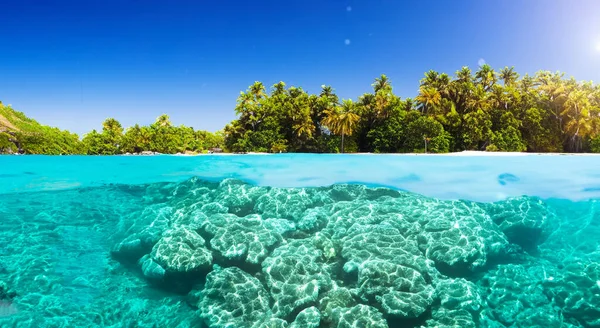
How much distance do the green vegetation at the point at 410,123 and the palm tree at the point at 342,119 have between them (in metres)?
0.10

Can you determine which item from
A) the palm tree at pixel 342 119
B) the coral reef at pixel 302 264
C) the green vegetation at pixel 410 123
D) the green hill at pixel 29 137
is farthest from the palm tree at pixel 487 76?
the green hill at pixel 29 137

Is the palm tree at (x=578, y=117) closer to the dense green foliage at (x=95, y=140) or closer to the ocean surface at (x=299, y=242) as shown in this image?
the ocean surface at (x=299, y=242)

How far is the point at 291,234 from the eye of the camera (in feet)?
37.2

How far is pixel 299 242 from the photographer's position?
1066 centimetres

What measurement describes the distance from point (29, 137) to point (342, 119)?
31.5 meters

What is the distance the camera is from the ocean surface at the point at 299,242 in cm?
894

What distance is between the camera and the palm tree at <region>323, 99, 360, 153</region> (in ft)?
111

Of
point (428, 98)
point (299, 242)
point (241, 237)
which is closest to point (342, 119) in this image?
point (428, 98)

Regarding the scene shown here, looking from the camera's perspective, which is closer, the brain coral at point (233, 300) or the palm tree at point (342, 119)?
the brain coral at point (233, 300)

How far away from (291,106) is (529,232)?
2783 centimetres

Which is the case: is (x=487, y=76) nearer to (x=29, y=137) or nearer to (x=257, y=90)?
(x=257, y=90)

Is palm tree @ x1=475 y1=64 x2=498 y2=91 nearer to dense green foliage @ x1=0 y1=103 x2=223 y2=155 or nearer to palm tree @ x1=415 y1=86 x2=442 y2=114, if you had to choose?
palm tree @ x1=415 y1=86 x2=442 y2=114

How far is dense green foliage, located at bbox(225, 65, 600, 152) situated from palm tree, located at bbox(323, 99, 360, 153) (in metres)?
0.10

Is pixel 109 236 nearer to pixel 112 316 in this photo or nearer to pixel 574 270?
pixel 112 316
